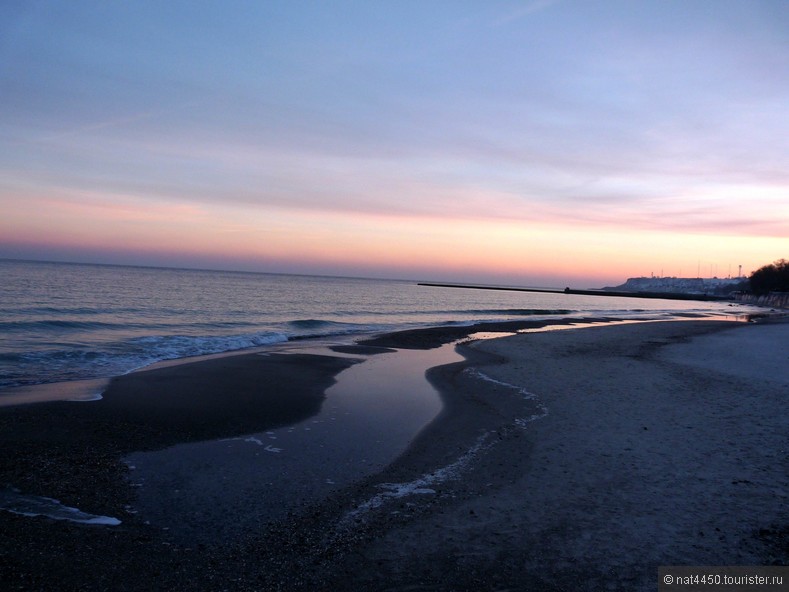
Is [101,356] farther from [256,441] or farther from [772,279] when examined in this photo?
[772,279]

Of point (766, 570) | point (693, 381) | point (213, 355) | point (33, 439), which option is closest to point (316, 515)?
point (766, 570)

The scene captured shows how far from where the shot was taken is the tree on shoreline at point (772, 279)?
102 m

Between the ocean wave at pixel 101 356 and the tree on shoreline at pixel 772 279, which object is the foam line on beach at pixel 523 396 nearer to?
the ocean wave at pixel 101 356

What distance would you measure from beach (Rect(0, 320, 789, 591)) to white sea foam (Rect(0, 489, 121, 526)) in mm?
127

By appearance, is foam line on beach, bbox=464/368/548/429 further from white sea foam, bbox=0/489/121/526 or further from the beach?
white sea foam, bbox=0/489/121/526

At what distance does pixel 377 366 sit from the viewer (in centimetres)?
2039

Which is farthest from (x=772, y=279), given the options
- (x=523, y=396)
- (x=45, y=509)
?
(x=45, y=509)

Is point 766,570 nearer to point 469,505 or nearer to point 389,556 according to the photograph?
point 469,505

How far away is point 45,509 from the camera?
21.9 feet

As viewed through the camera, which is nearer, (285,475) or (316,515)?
(316,515)

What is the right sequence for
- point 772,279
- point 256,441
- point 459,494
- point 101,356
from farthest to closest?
point 772,279, point 101,356, point 256,441, point 459,494

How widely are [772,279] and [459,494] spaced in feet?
410

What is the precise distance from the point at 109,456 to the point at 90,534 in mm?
3191

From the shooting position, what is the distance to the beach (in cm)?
547
